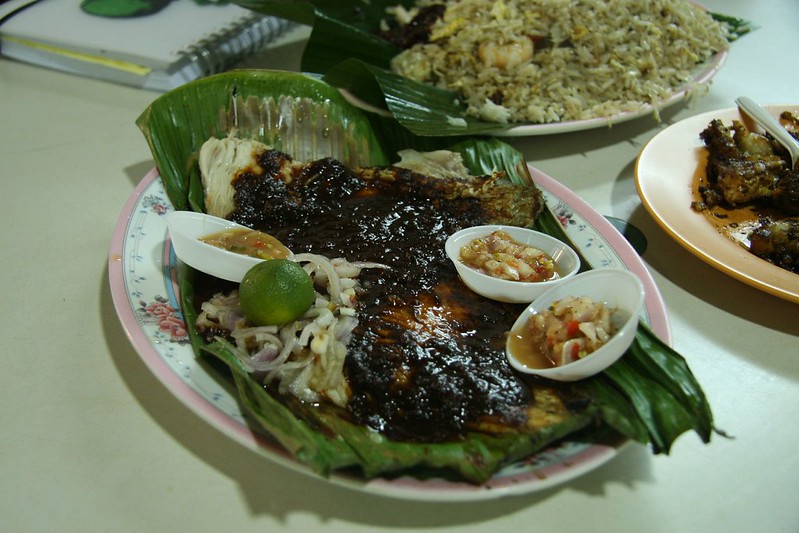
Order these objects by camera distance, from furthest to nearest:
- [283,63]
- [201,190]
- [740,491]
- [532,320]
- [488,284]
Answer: [283,63]
[201,190]
[488,284]
[532,320]
[740,491]

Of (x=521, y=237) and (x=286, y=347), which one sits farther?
(x=521, y=237)

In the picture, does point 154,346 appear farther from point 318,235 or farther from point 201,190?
point 201,190

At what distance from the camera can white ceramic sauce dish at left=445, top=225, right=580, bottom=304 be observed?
6.56ft

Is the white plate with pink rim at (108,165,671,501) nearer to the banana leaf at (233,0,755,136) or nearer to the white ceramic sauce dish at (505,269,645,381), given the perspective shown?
the white ceramic sauce dish at (505,269,645,381)

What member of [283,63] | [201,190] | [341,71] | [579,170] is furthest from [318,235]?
[283,63]

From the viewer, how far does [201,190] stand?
8.21ft

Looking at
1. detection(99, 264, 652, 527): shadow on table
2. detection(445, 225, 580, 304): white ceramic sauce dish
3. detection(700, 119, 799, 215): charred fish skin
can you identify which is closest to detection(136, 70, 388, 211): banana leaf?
detection(445, 225, 580, 304): white ceramic sauce dish

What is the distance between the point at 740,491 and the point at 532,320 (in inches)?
29.0

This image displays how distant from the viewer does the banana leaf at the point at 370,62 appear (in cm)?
290

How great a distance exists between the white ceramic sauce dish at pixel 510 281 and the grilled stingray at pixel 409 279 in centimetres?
5

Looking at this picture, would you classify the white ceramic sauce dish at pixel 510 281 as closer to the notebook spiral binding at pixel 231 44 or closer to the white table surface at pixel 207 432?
the white table surface at pixel 207 432

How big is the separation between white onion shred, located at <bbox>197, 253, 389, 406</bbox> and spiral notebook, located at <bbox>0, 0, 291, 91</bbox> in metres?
2.10

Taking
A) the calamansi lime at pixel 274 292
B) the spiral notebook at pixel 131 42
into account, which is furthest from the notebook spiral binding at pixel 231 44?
the calamansi lime at pixel 274 292

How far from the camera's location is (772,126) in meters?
2.91
